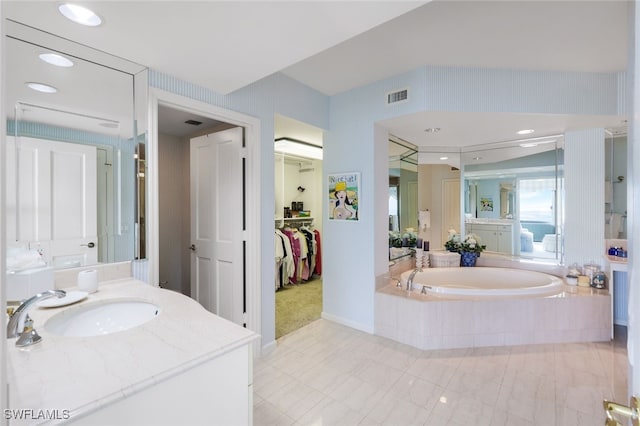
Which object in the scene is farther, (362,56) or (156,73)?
(362,56)

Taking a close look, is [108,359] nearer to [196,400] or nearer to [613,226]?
[196,400]

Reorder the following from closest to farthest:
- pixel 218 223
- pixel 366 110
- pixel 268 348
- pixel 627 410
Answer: pixel 627 410, pixel 268 348, pixel 218 223, pixel 366 110

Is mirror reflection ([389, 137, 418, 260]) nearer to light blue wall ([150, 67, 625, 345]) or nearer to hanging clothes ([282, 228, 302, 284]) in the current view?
light blue wall ([150, 67, 625, 345])

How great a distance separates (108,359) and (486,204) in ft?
14.2

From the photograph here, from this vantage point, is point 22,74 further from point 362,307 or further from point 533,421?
point 533,421

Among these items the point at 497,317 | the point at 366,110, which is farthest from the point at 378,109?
the point at 497,317

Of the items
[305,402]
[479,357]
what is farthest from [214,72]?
[479,357]

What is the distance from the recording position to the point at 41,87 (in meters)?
1.50

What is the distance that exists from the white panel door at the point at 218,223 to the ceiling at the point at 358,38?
72 centimetres

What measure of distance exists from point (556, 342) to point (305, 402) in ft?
8.23

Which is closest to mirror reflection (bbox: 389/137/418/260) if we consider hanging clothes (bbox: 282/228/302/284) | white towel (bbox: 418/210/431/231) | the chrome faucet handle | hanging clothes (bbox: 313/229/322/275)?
white towel (bbox: 418/210/431/231)

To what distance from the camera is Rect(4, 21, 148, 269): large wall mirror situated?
1401 mm

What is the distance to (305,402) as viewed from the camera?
6.36 feet

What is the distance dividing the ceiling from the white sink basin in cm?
140
